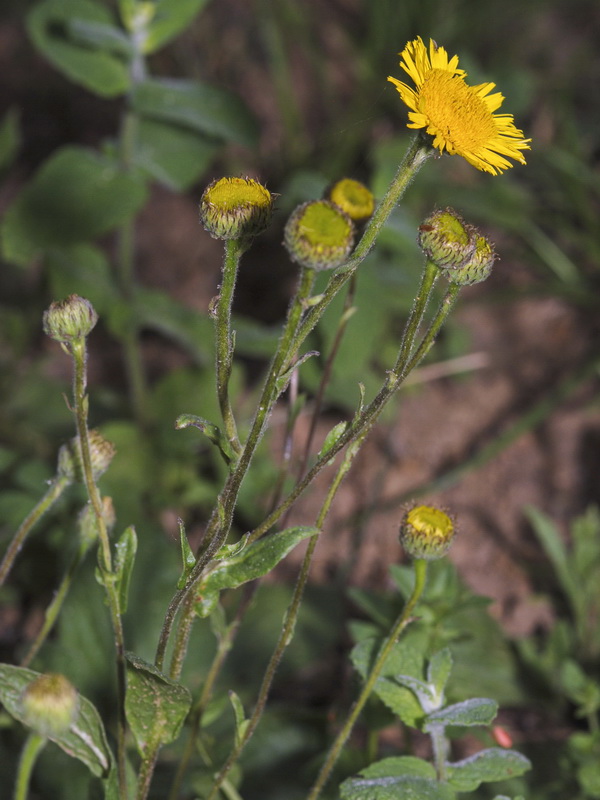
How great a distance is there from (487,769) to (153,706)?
447 mm

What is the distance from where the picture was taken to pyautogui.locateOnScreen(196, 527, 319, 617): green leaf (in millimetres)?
871

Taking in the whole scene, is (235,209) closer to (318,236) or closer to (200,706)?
(318,236)

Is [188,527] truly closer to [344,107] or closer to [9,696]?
[9,696]

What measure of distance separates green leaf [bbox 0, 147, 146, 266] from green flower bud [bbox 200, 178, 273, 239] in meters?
1.06

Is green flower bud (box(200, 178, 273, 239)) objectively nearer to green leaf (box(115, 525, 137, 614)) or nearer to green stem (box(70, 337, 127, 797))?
green stem (box(70, 337, 127, 797))

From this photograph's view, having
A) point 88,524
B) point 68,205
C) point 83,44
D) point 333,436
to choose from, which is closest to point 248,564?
point 333,436

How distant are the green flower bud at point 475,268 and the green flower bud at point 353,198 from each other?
25 centimetres

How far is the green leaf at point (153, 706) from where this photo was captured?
3.08 ft

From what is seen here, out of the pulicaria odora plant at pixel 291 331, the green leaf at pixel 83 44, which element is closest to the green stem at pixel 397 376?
the pulicaria odora plant at pixel 291 331

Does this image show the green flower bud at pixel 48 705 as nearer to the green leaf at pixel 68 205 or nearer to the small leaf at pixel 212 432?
the small leaf at pixel 212 432

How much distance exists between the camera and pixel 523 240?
9.18 ft

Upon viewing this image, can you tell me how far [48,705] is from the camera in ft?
2.47

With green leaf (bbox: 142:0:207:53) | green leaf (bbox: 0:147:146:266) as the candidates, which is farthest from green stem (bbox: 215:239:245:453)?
green leaf (bbox: 142:0:207:53)

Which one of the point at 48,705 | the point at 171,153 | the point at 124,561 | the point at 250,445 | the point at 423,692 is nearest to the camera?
the point at 48,705
